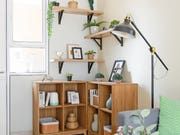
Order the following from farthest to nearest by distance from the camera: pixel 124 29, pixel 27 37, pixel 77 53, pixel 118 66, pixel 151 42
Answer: pixel 77 53
pixel 27 37
pixel 118 66
pixel 151 42
pixel 124 29

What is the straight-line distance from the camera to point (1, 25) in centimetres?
343

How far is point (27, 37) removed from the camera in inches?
153

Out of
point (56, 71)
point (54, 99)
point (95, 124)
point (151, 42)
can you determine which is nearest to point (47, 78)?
point (56, 71)

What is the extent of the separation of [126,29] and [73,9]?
4.18ft

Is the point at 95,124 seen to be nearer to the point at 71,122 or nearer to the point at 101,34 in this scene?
the point at 71,122

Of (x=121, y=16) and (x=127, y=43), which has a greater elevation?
(x=121, y=16)

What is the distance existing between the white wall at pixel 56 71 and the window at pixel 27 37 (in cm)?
14

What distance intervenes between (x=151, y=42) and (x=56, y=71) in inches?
65.9

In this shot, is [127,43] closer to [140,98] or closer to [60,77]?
[140,98]

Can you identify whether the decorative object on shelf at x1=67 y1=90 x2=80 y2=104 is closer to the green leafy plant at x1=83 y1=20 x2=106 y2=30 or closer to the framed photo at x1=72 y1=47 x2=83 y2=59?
the framed photo at x1=72 y1=47 x2=83 y2=59

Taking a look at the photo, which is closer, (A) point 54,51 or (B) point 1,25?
(B) point 1,25

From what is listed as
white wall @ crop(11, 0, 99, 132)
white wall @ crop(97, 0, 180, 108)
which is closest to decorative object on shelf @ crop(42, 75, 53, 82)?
white wall @ crop(11, 0, 99, 132)

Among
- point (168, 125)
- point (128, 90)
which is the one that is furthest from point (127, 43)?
point (168, 125)

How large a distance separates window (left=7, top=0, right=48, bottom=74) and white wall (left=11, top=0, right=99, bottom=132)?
0.47 ft
